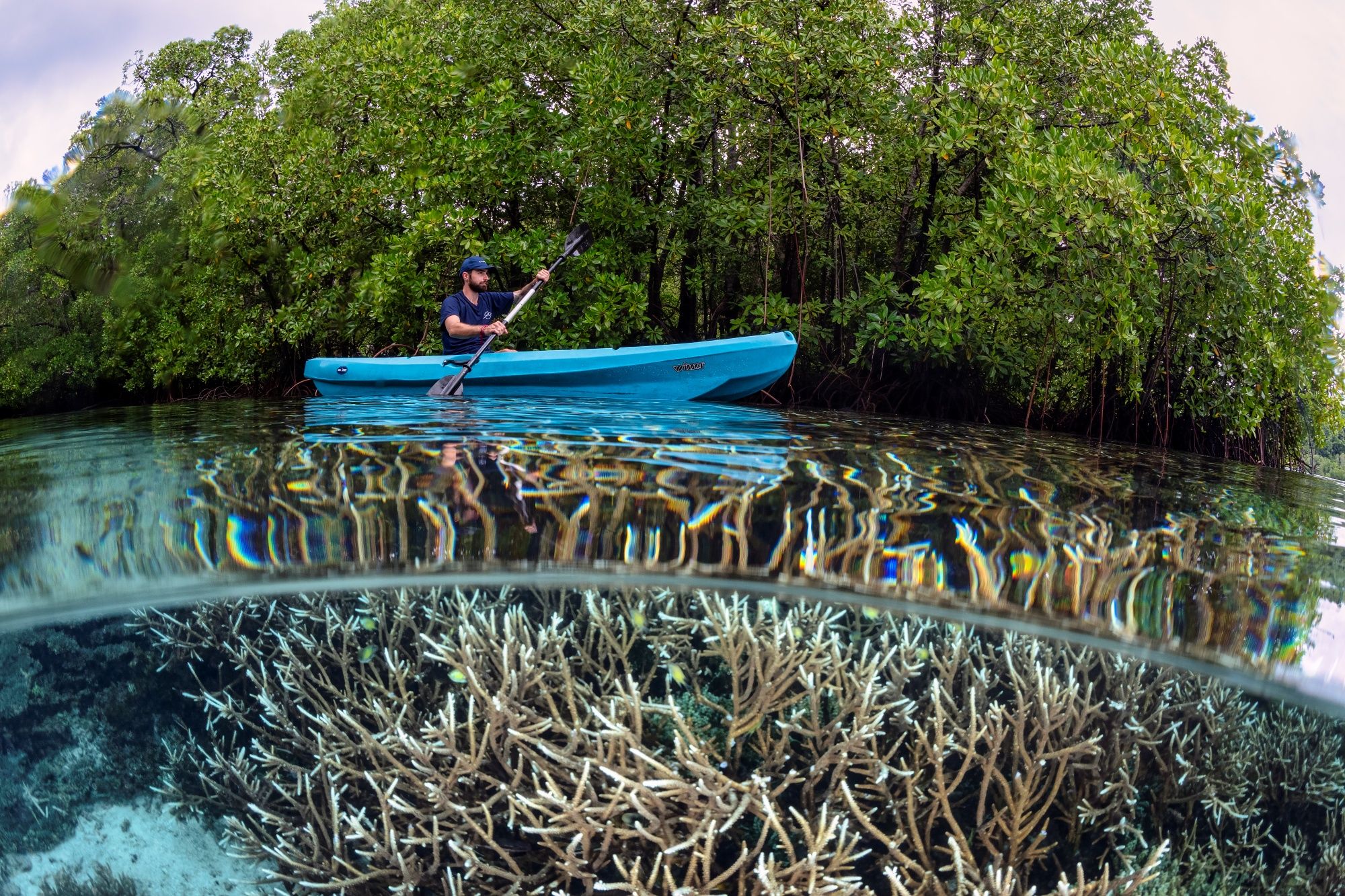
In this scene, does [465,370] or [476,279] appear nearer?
[465,370]

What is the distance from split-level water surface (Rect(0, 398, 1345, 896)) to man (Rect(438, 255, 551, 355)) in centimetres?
463

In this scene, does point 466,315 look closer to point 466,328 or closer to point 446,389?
point 466,328

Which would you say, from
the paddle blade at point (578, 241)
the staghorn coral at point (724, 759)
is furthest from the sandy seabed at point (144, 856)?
the paddle blade at point (578, 241)

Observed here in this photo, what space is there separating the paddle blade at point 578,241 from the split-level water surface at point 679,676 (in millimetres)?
6203

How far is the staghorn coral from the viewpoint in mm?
3262

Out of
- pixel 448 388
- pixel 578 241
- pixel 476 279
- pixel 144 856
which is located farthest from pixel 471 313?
pixel 144 856

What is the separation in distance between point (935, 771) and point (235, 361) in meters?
15.3

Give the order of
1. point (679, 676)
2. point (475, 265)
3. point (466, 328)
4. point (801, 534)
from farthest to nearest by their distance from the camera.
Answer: point (475, 265), point (466, 328), point (679, 676), point (801, 534)

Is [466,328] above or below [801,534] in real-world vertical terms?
above

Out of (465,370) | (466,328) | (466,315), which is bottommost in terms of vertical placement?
(465,370)

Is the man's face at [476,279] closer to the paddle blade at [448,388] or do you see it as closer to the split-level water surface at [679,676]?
the paddle blade at [448,388]

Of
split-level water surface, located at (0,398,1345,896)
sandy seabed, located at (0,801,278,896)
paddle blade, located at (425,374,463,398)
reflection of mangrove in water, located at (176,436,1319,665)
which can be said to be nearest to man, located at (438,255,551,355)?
paddle blade, located at (425,374,463,398)

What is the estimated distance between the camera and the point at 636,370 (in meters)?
9.32

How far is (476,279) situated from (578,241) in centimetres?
161
